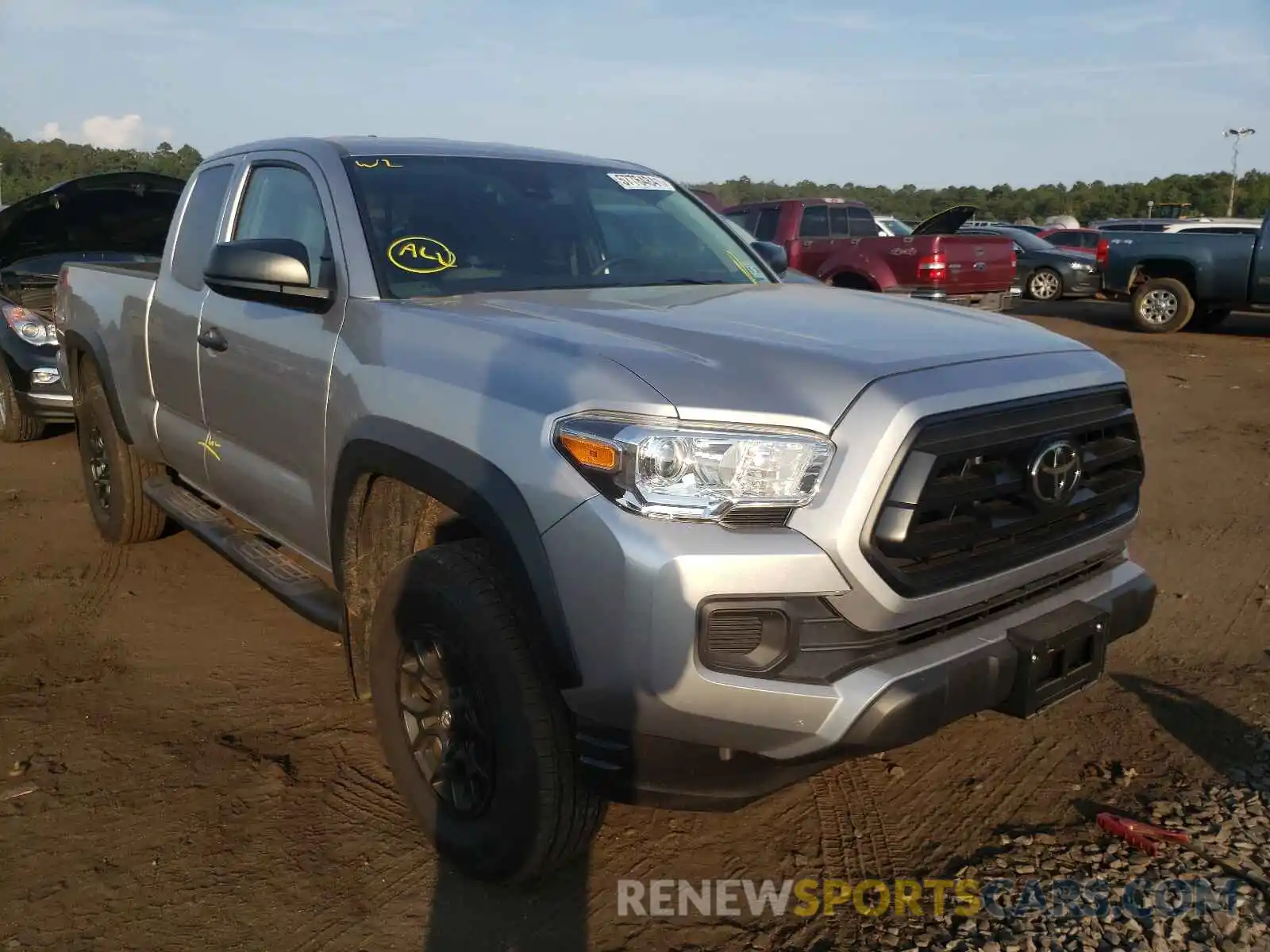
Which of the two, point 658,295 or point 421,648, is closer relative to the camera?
point 421,648

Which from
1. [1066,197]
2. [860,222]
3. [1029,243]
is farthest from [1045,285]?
[1066,197]

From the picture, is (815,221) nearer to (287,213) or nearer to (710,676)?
(287,213)

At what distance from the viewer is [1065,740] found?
11.6ft

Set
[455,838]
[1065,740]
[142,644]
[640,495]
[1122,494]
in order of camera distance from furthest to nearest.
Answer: [142,644] < [1065,740] < [1122,494] < [455,838] < [640,495]

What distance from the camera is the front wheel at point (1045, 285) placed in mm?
19447

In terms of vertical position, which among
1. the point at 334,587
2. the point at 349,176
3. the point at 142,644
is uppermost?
the point at 349,176

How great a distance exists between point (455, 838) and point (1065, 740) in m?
2.01

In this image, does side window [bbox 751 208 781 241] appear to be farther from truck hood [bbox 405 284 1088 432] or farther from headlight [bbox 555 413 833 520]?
headlight [bbox 555 413 833 520]

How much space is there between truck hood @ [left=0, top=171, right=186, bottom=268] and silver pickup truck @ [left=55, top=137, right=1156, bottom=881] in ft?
15.5

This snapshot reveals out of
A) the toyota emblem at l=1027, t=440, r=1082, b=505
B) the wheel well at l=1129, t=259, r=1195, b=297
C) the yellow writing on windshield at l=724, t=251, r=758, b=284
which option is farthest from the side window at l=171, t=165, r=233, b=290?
the wheel well at l=1129, t=259, r=1195, b=297

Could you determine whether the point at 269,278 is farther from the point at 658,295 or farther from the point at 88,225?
the point at 88,225

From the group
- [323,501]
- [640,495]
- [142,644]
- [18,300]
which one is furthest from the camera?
[18,300]

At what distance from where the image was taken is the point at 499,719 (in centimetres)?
251

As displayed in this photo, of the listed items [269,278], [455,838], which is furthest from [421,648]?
[269,278]
